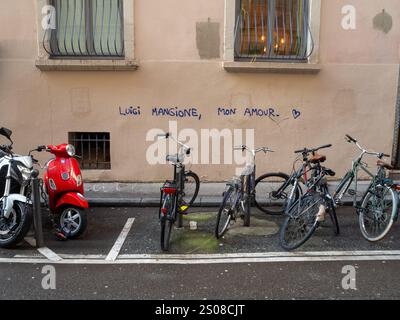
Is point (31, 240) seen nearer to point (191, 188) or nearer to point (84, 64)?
point (191, 188)

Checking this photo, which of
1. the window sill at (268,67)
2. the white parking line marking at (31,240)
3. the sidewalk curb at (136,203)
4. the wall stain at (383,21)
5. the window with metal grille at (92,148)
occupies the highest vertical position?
the wall stain at (383,21)

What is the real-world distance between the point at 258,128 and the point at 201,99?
1.18m

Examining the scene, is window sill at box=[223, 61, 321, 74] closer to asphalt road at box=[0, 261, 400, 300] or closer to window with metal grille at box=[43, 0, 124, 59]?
window with metal grille at box=[43, 0, 124, 59]

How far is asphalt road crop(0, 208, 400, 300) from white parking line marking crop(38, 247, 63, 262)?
2.2 inches

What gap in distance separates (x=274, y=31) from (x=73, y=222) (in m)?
4.99

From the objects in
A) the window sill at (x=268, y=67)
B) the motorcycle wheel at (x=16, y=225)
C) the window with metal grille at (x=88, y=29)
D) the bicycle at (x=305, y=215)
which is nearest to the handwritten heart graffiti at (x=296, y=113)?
the window sill at (x=268, y=67)

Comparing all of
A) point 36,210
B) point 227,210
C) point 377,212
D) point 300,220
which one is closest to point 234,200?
point 227,210

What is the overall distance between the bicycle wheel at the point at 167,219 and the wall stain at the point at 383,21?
5165 millimetres

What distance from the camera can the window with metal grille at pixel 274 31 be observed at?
7.36m

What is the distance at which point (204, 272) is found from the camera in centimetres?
409

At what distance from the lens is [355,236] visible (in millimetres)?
5094

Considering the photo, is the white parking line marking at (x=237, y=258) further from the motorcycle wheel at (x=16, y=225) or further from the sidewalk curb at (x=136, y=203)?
the sidewalk curb at (x=136, y=203)

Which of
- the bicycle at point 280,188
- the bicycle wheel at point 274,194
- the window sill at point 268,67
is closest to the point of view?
the bicycle at point 280,188

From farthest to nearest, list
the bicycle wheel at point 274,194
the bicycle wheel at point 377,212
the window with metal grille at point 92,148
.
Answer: the window with metal grille at point 92,148
the bicycle wheel at point 274,194
the bicycle wheel at point 377,212
